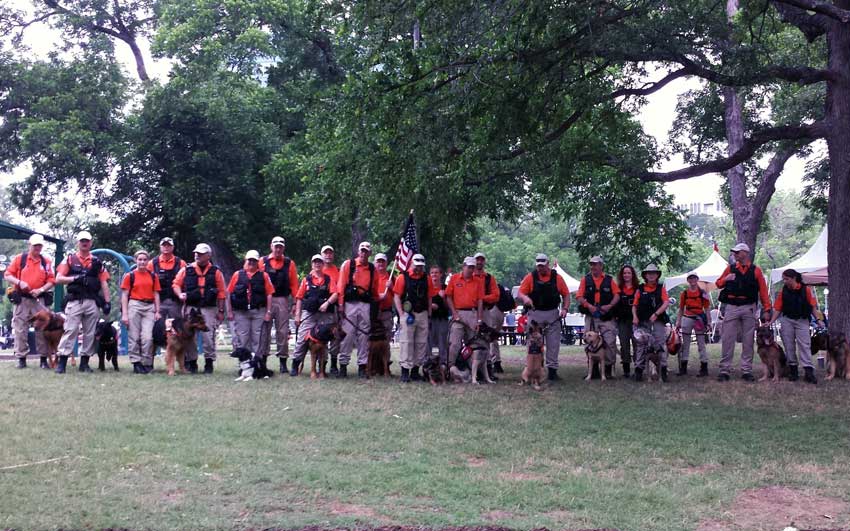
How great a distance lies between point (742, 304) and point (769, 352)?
0.90m

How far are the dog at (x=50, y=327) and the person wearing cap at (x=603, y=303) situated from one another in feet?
28.6

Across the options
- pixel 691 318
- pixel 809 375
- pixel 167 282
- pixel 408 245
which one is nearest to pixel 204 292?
pixel 167 282

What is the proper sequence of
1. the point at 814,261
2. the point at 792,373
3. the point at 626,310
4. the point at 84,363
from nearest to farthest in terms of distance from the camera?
the point at 84,363 < the point at 792,373 < the point at 626,310 < the point at 814,261

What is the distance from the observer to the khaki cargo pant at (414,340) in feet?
47.6

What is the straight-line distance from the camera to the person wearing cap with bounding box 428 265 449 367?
15.6 metres

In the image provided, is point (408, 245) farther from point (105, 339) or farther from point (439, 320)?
point (105, 339)

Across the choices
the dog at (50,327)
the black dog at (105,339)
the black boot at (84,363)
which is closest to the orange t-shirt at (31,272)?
the dog at (50,327)

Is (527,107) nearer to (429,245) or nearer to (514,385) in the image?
(514,385)

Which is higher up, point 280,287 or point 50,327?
point 280,287

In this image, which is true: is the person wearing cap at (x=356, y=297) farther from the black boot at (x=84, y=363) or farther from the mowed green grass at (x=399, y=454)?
the black boot at (x=84, y=363)

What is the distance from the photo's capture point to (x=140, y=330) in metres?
14.8

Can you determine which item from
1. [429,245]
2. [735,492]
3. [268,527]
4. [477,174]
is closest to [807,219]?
[429,245]

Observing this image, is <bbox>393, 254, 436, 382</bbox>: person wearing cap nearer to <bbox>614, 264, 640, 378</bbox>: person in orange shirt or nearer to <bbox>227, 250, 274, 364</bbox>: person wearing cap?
<bbox>227, 250, 274, 364</bbox>: person wearing cap

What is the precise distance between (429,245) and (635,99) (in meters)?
10.3
